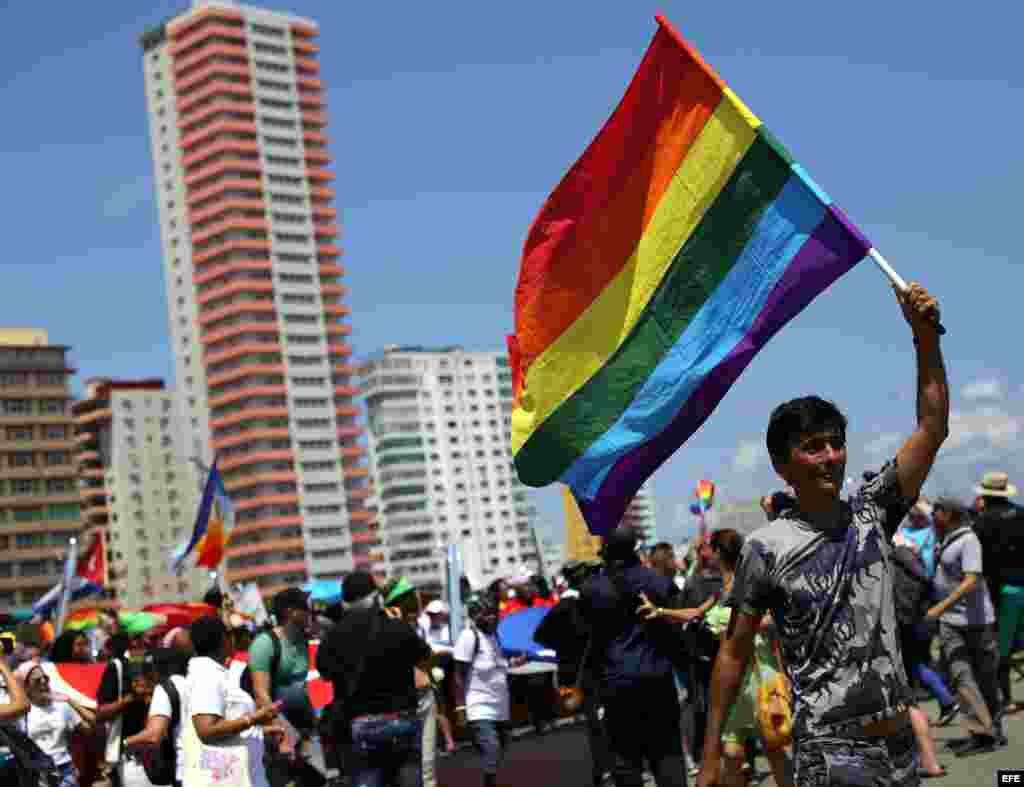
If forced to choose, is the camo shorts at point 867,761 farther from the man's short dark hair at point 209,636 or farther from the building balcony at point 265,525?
the building balcony at point 265,525

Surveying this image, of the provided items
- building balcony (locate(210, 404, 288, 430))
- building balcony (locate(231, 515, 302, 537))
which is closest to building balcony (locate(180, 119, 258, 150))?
building balcony (locate(210, 404, 288, 430))

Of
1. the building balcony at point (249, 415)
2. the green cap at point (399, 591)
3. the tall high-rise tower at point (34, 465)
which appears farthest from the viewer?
the building balcony at point (249, 415)

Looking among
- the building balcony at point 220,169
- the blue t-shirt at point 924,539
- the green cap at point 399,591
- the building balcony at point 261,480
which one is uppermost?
the building balcony at point 220,169

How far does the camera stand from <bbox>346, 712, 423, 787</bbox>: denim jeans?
966 cm

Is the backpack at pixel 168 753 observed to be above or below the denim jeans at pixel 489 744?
above

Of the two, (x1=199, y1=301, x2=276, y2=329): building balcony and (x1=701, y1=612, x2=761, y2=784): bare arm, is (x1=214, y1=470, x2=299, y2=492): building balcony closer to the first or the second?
(x1=199, y1=301, x2=276, y2=329): building balcony

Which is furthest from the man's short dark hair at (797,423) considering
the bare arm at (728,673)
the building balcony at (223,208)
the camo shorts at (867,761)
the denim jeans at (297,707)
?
the building balcony at (223,208)

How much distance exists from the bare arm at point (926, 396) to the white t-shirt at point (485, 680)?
10868 millimetres

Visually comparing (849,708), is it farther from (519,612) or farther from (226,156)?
(226,156)

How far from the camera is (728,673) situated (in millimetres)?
5090

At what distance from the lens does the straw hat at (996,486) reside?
1501 cm

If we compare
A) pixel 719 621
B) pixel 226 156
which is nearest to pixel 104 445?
pixel 226 156

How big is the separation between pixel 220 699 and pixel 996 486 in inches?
311

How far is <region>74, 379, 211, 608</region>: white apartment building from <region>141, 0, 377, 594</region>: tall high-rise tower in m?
6.84
